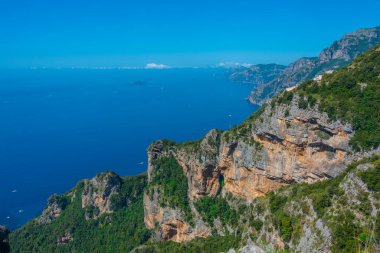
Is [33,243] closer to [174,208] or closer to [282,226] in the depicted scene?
[174,208]

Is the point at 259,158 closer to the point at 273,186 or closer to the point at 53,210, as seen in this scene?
the point at 273,186

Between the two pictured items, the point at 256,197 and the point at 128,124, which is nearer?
the point at 256,197

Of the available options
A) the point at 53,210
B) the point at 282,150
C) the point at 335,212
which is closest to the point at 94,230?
the point at 53,210

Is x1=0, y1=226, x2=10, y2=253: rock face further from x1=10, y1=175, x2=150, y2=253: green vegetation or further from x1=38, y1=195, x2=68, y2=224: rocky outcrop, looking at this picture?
x1=38, y1=195, x2=68, y2=224: rocky outcrop

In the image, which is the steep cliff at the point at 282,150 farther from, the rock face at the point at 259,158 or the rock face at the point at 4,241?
the rock face at the point at 4,241

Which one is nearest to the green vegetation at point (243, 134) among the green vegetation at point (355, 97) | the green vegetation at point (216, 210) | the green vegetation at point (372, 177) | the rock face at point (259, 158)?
the rock face at point (259, 158)

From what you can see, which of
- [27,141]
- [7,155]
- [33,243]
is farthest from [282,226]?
[27,141]

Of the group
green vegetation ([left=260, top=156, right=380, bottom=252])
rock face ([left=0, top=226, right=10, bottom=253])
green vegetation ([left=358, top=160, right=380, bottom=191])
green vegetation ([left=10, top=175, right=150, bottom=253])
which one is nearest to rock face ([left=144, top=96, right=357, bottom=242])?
green vegetation ([left=260, top=156, right=380, bottom=252])
